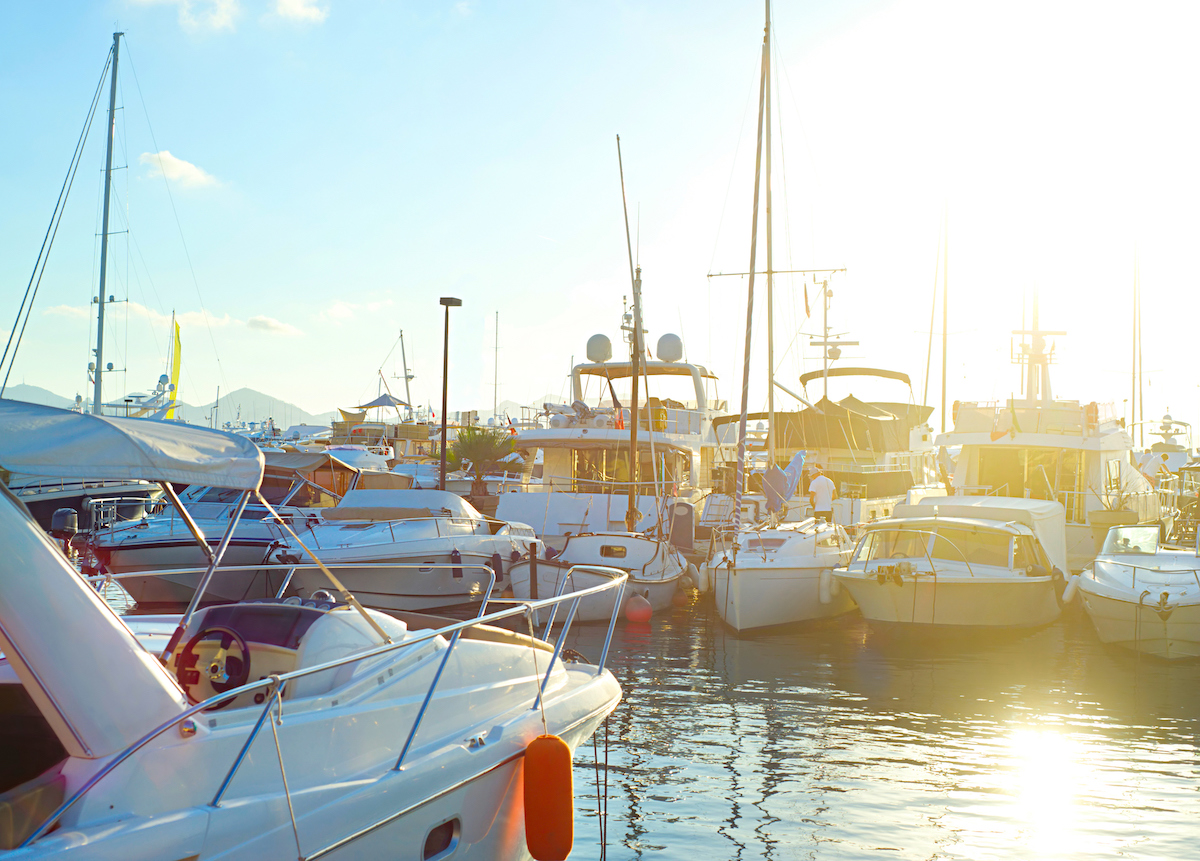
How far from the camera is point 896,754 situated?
8617 mm

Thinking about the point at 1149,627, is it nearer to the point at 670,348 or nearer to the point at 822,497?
the point at 822,497

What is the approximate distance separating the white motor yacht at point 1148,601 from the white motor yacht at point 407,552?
9.39 metres

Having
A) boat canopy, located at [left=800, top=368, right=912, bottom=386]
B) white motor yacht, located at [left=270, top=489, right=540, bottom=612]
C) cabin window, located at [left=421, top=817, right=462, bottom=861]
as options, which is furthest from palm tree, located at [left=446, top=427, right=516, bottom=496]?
cabin window, located at [left=421, top=817, right=462, bottom=861]

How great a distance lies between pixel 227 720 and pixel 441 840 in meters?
1.30

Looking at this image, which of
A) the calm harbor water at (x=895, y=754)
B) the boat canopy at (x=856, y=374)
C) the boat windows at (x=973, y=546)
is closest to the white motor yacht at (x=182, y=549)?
the calm harbor water at (x=895, y=754)

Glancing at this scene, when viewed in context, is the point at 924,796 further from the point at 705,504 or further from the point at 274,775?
the point at 705,504

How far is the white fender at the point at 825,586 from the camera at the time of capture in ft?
51.1

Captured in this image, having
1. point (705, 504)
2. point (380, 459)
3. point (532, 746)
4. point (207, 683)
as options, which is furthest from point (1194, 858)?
point (380, 459)

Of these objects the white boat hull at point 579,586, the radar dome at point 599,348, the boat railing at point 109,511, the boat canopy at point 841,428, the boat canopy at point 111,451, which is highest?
the radar dome at point 599,348

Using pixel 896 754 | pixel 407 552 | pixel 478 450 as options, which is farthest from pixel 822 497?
pixel 478 450

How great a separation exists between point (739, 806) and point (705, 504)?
15.7 meters

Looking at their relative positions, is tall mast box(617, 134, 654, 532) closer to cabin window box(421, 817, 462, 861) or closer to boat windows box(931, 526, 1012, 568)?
boat windows box(931, 526, 1012, 568)

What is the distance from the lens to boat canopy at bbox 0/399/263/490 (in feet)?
10.1

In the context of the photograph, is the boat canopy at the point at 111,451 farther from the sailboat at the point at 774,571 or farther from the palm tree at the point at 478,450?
the palm tree at the point at 478,450
